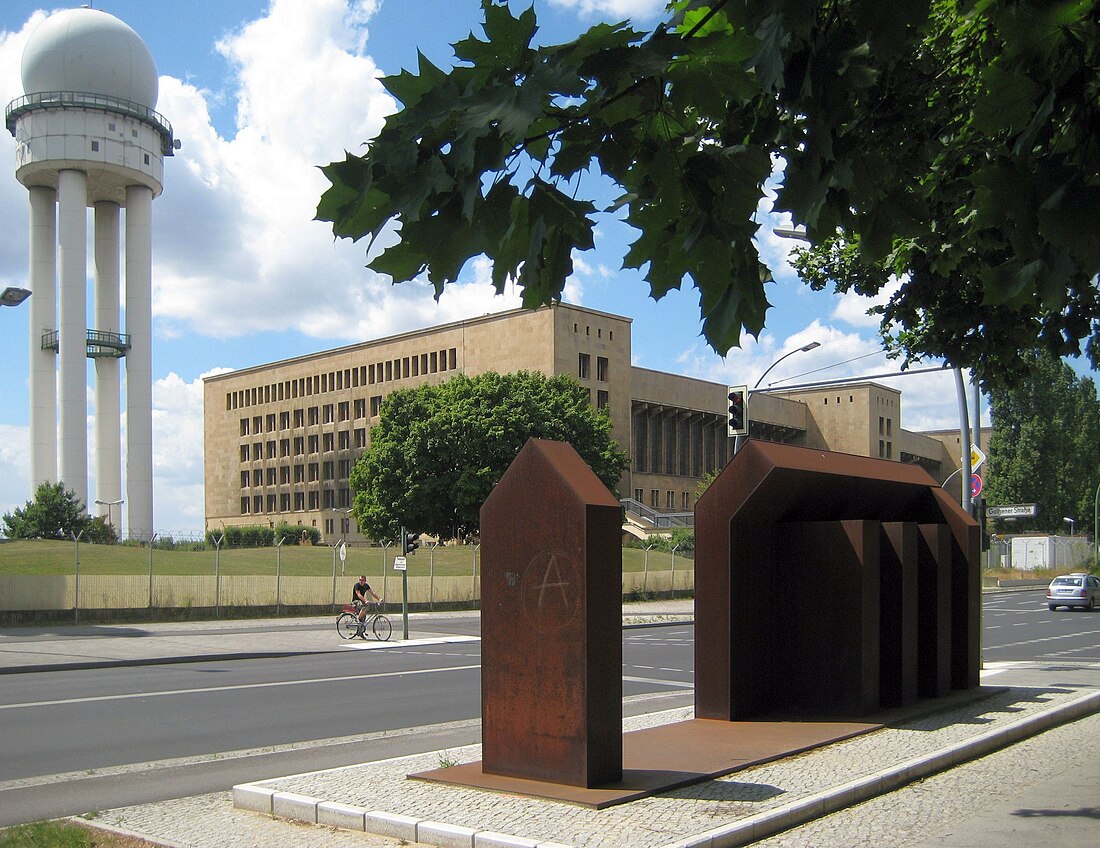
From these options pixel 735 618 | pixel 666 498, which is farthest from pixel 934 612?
pixel 666 498

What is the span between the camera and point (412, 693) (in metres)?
15.8

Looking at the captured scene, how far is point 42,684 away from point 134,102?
58.0 m

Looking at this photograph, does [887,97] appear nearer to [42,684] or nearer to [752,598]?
[752,598]

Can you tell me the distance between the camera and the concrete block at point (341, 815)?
688cm

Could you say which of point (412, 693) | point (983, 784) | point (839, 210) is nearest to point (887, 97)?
point (839, 210)

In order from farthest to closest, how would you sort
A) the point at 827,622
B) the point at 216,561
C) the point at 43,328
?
1. the point at 43,328
2. the point at 216,561
3. the point at 827,622

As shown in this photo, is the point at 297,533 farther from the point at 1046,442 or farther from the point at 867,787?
the point at 867,787

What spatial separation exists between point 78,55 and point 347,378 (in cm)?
3784

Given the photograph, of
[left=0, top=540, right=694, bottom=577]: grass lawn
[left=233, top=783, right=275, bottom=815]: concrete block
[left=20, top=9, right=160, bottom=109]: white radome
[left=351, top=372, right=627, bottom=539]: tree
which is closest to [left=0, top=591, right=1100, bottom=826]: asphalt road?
[left=233, top=783, right=275, bottom=815]: concrete block

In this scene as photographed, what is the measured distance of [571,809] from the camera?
23.2ft

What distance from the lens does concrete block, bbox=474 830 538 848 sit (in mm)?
6066

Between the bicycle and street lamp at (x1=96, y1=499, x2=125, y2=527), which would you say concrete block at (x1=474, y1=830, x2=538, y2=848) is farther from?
street lamp at (x1=96, y1=499, x2=125, y2=527)

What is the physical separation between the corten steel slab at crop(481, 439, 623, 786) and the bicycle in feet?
64.5

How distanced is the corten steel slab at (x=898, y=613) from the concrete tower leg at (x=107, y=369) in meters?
68.8
